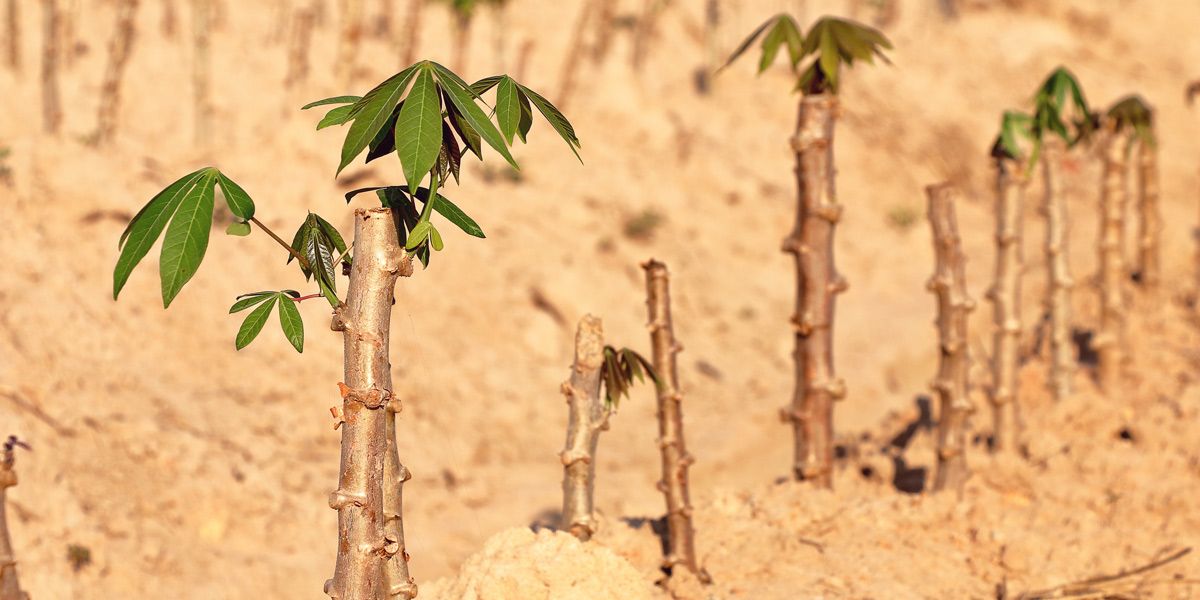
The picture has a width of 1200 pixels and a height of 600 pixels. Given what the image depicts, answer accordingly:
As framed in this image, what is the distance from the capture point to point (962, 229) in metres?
21.0

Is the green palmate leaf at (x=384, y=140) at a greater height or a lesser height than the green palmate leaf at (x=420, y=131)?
greater

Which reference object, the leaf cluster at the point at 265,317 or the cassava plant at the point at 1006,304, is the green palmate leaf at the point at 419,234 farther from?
the cassava plant at the point at 1006,304

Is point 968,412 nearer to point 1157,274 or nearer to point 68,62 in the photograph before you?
point 1157,274

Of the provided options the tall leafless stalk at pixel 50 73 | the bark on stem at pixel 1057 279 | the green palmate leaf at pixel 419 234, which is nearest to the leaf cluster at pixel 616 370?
the green palmate leaf at pixel 419 234

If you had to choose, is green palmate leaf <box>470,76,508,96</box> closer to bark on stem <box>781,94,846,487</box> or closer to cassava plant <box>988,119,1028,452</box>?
bark on stem <box>781,94,846,487</box>

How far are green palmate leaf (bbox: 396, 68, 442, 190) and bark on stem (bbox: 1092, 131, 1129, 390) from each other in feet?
27.5

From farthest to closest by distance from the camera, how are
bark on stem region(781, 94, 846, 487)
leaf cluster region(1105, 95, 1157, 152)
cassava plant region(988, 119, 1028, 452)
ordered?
leaf cluster region(1105, 95, 1157, 152)
cassava plant region(988, 119, 1028, 452)
bark on stem region(781, 94, 846, 487)

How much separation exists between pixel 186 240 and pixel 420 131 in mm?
712

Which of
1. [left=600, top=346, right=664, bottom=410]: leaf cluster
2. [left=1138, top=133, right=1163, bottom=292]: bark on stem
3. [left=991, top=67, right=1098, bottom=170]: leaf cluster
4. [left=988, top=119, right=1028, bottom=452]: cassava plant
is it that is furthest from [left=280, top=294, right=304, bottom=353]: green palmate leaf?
[left=1138, top=133, right=1163, bottom=292]: bark on stem

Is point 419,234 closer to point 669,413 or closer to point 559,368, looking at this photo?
point 669,413

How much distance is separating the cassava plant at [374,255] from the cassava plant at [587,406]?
1.32 metres

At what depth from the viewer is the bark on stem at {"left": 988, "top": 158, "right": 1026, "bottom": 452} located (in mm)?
7492

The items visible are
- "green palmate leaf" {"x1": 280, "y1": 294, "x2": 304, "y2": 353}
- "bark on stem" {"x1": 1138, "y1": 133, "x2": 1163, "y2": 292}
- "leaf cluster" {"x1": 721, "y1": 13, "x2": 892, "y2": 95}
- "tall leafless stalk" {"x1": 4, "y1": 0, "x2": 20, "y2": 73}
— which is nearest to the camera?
"green palmate leaf" {"x1": 280, "y1": 294, "x2": 304, "y2": 353}

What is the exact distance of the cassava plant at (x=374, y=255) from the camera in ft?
8.60
